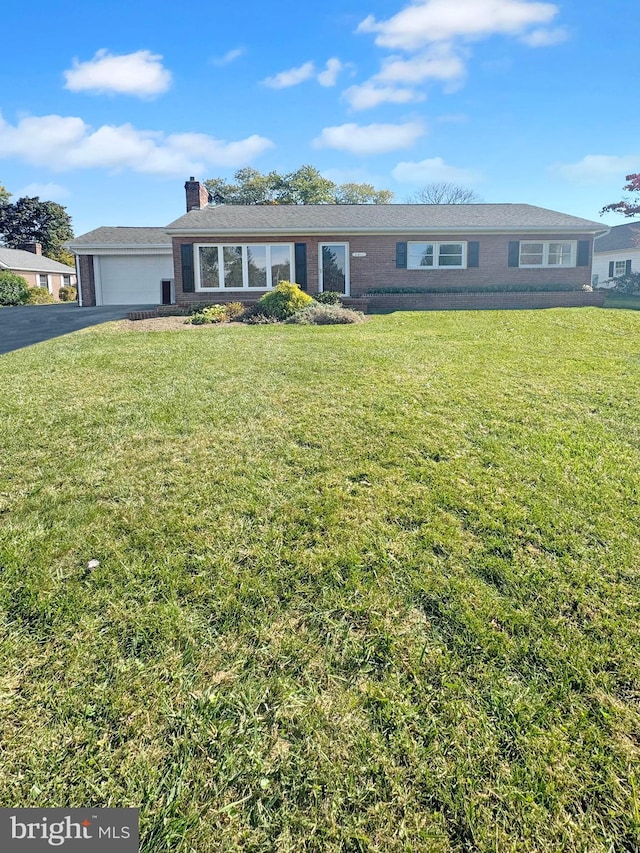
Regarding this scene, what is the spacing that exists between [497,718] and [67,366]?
771 centimetres

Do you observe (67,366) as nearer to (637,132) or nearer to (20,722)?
(20,722)

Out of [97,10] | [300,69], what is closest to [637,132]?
[300,69]

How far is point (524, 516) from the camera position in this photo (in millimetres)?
3553

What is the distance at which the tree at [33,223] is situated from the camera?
2024 inches

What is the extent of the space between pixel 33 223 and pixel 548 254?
54213 mm

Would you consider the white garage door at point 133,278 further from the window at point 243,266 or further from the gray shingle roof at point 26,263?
the gray shingle roof at point 26,263

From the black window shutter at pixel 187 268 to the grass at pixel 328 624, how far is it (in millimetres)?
13536

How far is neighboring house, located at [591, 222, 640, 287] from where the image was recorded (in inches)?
1215

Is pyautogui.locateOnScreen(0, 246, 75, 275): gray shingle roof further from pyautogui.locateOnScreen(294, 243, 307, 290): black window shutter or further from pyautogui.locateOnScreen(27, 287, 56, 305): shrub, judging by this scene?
pyautogui.locateOnScreen(294, 243, 307, 290): black window shutter

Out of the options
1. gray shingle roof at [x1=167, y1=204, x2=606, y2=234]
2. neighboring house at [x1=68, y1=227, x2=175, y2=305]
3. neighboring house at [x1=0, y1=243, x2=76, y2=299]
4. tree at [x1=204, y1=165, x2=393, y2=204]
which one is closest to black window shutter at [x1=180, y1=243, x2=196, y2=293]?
gray shingle roof at [x1=167, y1=204, x2=606, y2=234]

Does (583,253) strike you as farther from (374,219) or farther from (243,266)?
(243,266)

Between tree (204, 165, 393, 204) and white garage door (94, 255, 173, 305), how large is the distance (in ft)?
76.5

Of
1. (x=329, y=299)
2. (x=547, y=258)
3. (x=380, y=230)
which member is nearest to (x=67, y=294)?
(x=380, y=230)

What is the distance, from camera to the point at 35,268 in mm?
35594
